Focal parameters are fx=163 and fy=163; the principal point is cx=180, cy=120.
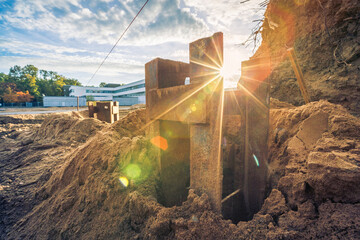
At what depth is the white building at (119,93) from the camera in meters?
50.6

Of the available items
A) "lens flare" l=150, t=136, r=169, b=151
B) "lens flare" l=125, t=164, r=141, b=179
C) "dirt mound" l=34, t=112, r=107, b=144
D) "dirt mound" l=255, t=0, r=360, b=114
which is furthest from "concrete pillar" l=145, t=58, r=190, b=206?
"dirt mound" l=34, t=112, r=107, b=144

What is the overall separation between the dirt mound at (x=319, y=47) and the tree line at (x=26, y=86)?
56.0m

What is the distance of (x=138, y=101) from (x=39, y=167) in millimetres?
48287

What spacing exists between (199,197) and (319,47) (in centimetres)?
386

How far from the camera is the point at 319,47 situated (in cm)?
338

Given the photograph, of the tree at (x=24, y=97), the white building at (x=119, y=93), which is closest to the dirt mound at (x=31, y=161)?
the white building at (x=119, y=93)

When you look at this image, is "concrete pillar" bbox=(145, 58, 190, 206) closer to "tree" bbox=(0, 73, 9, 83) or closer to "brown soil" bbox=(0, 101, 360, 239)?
"brown soil" bbox=(0, 101, 360, 239)

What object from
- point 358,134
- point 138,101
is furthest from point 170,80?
point 138,101

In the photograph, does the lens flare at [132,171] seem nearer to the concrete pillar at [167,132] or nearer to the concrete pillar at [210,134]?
the concrete pillar at [167,132]

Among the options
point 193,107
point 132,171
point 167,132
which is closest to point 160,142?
point 167,132

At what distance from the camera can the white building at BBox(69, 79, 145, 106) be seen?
166 feet

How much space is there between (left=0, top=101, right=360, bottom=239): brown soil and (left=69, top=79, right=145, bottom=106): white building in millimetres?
48255

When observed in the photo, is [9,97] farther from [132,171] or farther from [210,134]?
[210,134]

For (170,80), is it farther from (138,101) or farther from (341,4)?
(138,101)
